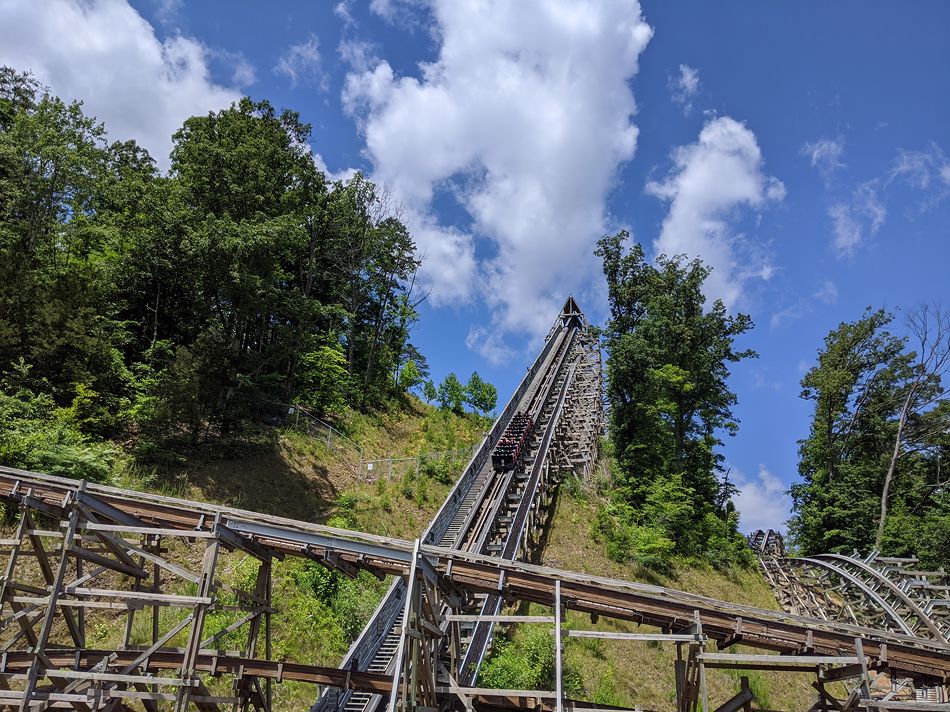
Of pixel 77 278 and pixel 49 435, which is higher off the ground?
pixel 77 278

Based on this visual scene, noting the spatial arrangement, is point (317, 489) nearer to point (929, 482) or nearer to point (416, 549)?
point (416, 549)

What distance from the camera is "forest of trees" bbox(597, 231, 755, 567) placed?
29422mm

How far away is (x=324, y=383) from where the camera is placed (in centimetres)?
2844

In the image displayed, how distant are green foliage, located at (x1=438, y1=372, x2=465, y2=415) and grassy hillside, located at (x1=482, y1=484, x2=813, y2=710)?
19.8 m

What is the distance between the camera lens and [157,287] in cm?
2659

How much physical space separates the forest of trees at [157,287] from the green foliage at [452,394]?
1027 centimetres

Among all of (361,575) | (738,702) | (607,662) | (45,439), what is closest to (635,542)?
(607,662)

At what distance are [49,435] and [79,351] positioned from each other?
4178mm

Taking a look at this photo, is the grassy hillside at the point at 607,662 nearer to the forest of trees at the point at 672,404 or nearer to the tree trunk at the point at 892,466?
the forest of trees at the point at 672,404

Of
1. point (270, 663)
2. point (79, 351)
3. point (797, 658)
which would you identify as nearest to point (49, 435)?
point (79, 351)

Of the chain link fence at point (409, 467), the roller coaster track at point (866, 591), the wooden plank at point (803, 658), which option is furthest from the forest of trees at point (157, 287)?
the roller coaster track at point (866, 591)

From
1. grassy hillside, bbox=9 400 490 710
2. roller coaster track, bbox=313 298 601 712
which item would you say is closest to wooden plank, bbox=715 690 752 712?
roller coaster track, bbox=313 298 601 712

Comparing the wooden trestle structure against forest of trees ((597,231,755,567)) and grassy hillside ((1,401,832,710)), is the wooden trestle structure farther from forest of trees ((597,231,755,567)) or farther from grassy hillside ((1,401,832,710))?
forest of trees ((597,231,755,567))

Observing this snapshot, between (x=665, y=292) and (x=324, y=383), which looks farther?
(x=665, y=292)
